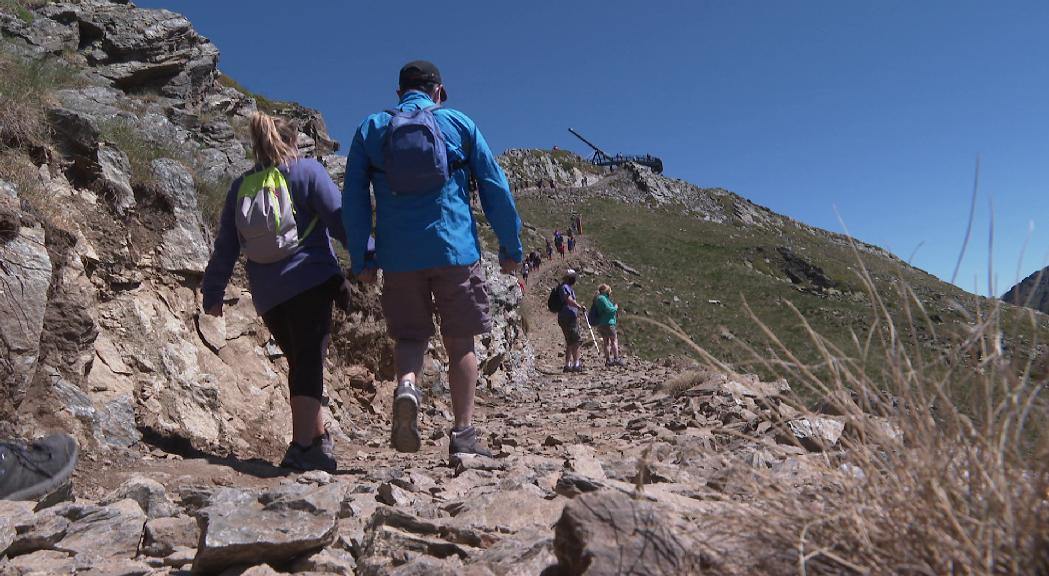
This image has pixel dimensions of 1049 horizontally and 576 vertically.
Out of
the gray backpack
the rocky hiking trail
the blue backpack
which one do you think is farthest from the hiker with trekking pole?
the blue backpack

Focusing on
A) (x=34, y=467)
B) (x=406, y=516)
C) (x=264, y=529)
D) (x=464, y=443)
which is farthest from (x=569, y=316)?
(x=264, y=529)

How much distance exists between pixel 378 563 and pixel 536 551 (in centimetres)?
45

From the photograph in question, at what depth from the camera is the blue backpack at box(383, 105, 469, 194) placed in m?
3.22

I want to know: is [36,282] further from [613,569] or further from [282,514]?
[613,569]

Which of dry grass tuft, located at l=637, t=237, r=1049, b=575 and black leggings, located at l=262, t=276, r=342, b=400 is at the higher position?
black leggings, located at l=262, t=276, r=342, b=400

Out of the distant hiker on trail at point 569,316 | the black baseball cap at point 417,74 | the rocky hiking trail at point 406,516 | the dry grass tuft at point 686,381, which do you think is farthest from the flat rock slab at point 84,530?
the distant hiker on trail at point 569,316

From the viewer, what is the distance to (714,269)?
140ft

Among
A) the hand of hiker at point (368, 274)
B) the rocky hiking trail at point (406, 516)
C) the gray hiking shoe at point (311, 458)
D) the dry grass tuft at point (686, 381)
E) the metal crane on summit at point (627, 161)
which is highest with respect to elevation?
the metal crane on summit at point (627, 161)

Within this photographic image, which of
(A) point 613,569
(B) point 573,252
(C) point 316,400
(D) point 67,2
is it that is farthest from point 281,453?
(B) point 573,252

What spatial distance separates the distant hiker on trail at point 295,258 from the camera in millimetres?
3516

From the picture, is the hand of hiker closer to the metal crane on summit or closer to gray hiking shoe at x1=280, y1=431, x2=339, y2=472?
gray hiking shoe at x1=280, y1=431, x2=339, y2=472

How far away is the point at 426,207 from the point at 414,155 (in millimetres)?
259

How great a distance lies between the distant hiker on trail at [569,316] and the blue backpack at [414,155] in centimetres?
842

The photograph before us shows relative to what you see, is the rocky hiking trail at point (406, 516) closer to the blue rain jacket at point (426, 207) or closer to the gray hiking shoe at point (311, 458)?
the gray hiking shoe at point (311, 458)
